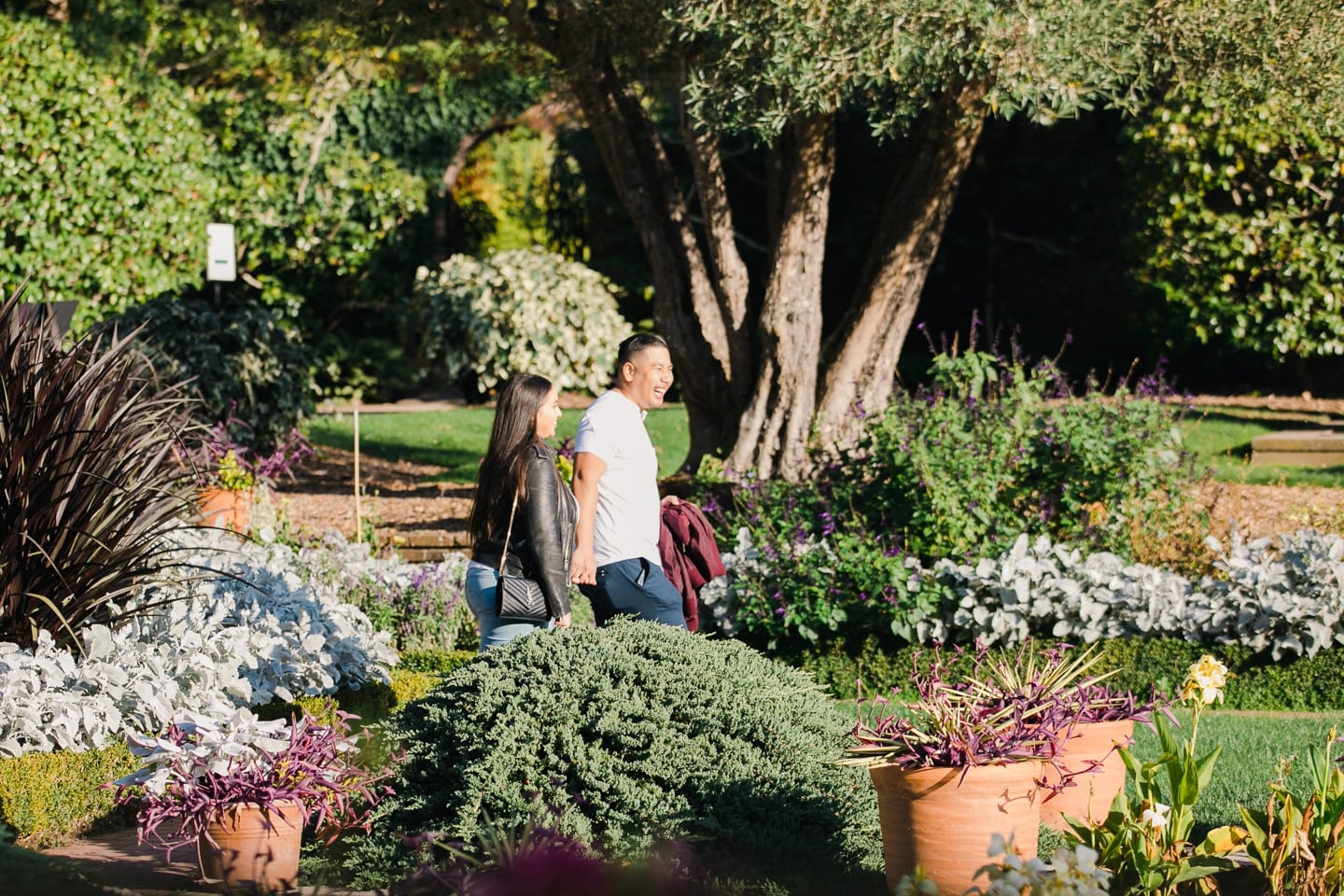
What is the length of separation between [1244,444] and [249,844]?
9.93 m

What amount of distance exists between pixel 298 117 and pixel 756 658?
44.5ft

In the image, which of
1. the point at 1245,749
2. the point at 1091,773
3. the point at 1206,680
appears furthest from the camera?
the point at 1245,749

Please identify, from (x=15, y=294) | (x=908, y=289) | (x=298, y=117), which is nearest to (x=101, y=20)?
(x=298, y=117)

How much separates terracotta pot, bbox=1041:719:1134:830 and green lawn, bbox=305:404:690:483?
26.3 ft

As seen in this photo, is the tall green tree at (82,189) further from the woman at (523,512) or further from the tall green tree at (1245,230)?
the tall green tree at (1245,230)

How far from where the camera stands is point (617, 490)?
496 centimetres

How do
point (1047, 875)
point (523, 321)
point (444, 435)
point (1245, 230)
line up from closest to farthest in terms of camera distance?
1. point (1047, 875)
2. point (1245, 230)
3. point (523, 321)
4. point (444, 435)

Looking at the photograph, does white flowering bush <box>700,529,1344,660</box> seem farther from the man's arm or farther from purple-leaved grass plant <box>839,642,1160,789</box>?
purple-leaved grass plant <box>839,642,1160,789</box>

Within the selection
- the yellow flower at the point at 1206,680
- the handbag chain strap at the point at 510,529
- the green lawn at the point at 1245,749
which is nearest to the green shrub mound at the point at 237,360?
the handbag chain strap at the point at 510,529

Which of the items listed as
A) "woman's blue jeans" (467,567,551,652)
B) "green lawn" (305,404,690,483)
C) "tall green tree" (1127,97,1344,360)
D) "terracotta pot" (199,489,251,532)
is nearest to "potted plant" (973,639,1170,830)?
"woman's blue jeans" (467,567,551,652)

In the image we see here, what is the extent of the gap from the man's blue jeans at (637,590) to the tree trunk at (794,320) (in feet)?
13.5

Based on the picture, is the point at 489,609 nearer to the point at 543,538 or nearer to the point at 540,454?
the point at 543,538

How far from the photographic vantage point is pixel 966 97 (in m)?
8.52

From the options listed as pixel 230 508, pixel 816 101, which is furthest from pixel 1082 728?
pixel 230 508
